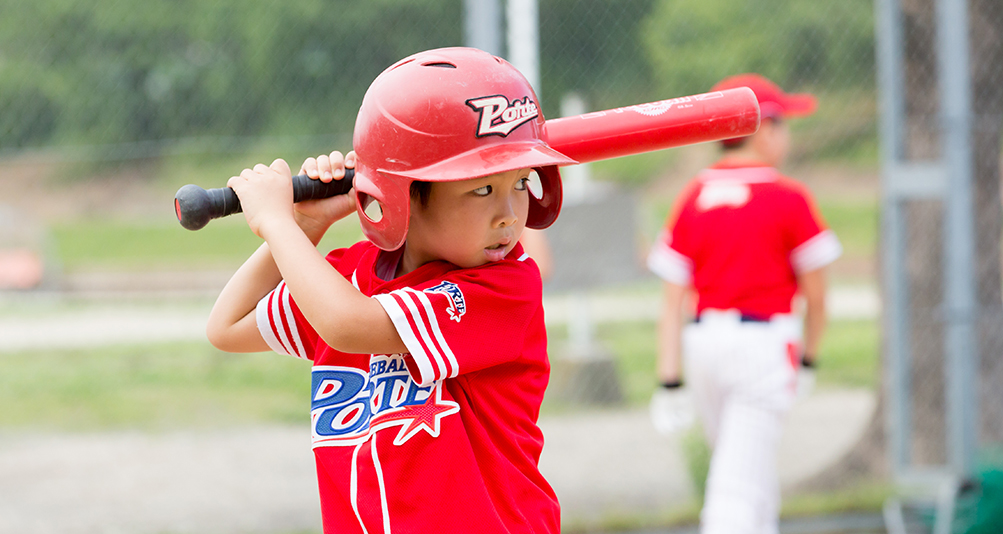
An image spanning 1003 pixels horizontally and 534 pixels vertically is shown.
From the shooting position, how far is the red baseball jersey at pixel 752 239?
12.1 ft

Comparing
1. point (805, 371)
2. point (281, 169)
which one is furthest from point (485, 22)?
point (281, 169)

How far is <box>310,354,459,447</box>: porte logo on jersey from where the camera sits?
147 cm

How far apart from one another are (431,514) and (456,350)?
0.25 m

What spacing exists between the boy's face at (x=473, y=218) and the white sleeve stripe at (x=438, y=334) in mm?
97

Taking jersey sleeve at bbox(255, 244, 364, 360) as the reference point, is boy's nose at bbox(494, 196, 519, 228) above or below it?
above

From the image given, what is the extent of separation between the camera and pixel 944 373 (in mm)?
4727

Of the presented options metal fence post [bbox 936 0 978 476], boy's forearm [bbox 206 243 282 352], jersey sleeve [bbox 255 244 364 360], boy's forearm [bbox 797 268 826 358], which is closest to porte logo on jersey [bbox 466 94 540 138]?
jersey sleeve [bbox 255 244 364 360]

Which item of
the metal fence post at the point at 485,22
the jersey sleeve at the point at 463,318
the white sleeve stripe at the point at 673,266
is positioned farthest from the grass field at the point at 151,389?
the jersey sleeve at the point at 463,318

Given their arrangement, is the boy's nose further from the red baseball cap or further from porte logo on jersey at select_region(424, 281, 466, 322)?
the red baseball cap

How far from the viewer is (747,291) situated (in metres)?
3.71

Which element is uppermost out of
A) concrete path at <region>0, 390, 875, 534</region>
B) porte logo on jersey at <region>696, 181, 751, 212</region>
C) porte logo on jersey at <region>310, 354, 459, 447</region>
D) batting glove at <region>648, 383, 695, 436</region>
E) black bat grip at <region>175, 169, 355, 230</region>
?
porte logo on jersey at <region>696, 181, 751, 212</region>

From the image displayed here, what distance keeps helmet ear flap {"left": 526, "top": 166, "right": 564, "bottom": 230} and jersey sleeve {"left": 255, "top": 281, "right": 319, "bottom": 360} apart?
42 centimetres

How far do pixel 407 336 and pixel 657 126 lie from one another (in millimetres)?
566

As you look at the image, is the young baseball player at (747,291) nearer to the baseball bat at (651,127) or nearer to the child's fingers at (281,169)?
the baseball bat at (651,127)
